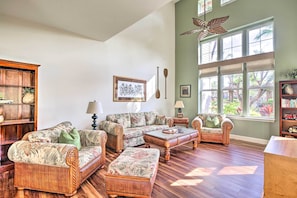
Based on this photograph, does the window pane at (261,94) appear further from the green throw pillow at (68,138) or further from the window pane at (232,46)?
the green throw pillow at (68,138)

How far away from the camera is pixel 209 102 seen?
611 cm

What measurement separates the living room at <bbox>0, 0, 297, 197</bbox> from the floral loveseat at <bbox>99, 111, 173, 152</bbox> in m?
0.46

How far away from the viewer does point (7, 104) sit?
301 cm

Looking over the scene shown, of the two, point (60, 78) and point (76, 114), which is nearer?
point (60, 78)

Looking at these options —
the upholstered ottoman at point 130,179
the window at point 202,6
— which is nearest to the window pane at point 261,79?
the window at point 202,6

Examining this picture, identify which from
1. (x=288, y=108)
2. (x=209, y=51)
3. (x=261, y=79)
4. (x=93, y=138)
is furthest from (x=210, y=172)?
(x=209, y=51)

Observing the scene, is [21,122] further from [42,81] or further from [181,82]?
[181,82]

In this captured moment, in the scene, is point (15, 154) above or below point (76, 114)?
below

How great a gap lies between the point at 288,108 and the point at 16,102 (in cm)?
620

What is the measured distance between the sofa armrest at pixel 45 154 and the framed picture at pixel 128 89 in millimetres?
2961

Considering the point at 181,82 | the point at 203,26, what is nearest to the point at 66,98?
the point at 203,26

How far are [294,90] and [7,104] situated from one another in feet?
21.1

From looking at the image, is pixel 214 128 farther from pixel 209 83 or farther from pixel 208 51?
pixel 208 51

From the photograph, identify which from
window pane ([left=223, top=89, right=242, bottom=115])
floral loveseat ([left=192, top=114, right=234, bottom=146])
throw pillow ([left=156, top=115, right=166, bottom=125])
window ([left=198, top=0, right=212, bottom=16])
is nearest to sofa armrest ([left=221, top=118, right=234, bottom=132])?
floral loveseat ([left=192, top=114, right=234, bottom=146])
